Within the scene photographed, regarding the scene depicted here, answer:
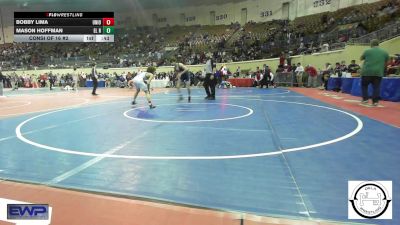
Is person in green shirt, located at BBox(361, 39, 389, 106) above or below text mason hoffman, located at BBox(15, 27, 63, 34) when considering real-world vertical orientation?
below

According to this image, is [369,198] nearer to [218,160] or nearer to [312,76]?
[218,160]

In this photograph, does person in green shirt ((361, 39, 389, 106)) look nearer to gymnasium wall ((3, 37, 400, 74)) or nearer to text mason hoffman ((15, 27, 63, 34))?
gymnasium wall ((3, 37, 400, 74))

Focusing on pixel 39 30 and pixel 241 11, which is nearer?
pixel 39 30

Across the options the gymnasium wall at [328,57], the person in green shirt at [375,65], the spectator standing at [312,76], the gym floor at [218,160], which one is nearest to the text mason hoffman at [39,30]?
the gym floor at [218,160]

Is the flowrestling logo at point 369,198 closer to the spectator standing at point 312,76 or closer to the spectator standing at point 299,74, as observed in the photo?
the spectator standing at point 312,76

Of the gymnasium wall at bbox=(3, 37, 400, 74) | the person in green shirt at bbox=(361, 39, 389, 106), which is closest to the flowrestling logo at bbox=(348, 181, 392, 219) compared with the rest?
the person in green shirt at bbox=(361, 39, 389, 106)

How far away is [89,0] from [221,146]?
138 ft

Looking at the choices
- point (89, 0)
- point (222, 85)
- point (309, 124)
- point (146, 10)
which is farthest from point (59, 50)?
point (309, 124)

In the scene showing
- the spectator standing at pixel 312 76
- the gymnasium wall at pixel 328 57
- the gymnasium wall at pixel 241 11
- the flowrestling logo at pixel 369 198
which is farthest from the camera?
the gymnasium wall at pixel 241 11

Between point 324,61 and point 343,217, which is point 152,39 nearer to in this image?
point 324,61

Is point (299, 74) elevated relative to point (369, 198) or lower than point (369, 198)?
elevated

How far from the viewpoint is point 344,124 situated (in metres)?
6.98
